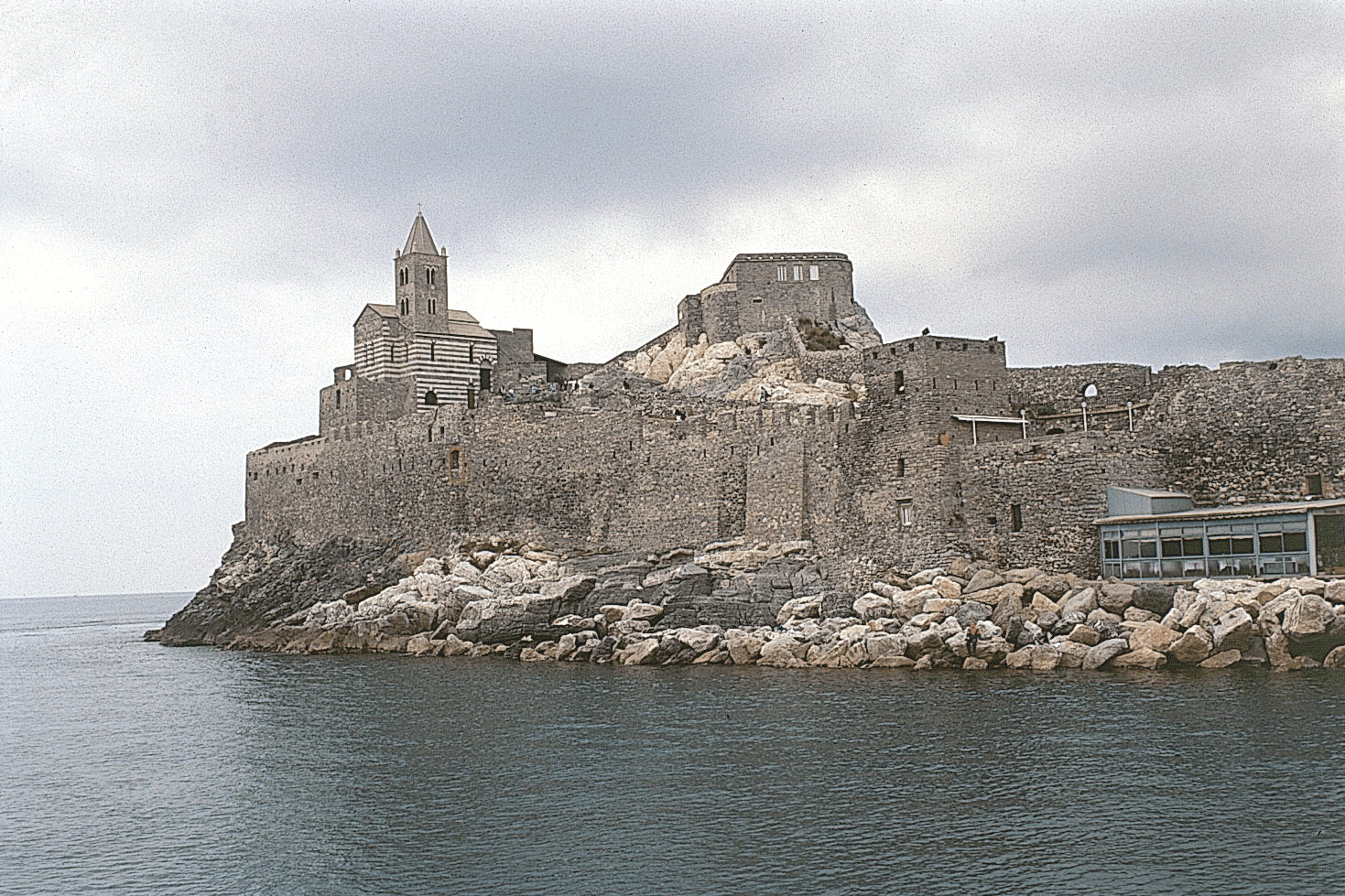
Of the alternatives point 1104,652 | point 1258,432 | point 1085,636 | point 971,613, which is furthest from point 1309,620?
point 971,613

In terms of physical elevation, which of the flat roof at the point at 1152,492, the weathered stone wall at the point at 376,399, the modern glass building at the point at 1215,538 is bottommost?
the modern glass building at the point at 1215,538

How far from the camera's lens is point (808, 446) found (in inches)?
1495

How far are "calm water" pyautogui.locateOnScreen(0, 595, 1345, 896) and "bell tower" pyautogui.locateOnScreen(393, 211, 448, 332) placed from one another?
25.6m

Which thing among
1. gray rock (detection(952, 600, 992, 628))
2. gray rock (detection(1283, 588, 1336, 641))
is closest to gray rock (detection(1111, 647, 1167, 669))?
gray rock (detection(1283, 588, 1336, 641))

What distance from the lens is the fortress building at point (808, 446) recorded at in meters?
32.3

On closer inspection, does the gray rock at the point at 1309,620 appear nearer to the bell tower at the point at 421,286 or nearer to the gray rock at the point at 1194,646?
the gray rock at the point at 1194,646

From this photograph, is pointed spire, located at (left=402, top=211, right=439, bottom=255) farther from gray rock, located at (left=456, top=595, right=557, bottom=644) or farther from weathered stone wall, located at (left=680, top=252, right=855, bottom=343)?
gray rock, located at (left=456, top=595, right=557, bottom=644)

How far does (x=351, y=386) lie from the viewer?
53406mm

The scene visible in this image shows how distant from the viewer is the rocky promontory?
92.6ft

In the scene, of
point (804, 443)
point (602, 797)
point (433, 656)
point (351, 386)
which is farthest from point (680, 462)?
point (602, 797)

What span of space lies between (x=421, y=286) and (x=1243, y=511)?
117 ft

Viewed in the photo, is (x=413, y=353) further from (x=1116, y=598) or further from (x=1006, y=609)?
(x=1116, y=598)

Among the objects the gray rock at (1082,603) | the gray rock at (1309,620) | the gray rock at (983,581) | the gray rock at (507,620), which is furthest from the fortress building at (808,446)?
the gray rock at (507,620)

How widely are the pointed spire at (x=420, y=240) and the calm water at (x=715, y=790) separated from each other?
27940 millimetres
